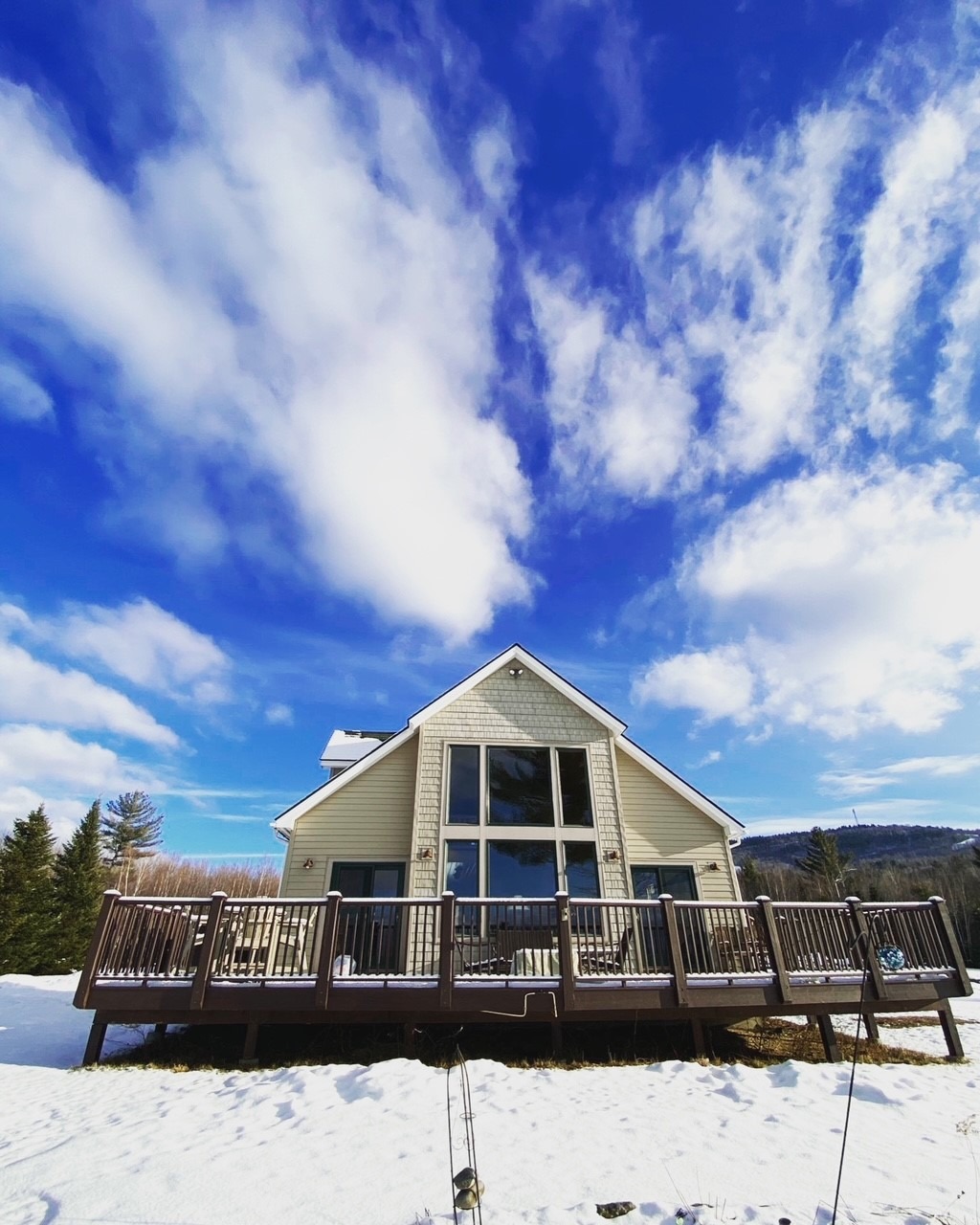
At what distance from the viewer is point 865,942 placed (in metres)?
7.98

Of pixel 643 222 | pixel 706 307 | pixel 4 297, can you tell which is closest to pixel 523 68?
pixel 643 222

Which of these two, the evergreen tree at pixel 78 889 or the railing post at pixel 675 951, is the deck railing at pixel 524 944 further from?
the evergreen tree at pixel 78 889

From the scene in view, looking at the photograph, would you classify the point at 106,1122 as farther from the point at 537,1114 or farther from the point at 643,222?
the point at 643,222

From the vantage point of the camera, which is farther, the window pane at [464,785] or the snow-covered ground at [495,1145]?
the window pane at [464,785]

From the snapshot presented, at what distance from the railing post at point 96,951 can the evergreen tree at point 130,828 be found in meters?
43.5

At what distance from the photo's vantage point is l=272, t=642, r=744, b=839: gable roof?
11508mm

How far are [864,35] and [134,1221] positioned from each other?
13945mm

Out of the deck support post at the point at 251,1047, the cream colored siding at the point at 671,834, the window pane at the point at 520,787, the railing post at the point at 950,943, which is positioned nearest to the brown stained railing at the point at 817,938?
the railing post at the point at 950,943

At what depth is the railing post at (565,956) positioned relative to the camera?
7.06 metres

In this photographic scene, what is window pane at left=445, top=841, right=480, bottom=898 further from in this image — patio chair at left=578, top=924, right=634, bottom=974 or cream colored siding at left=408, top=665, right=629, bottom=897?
patio chair at left=578, top=924, right=634, bottom=974

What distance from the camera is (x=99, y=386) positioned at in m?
10.7

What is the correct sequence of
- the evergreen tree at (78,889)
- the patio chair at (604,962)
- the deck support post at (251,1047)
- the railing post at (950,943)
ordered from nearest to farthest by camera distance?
the deck support post at (251,1047)
the patio chair at (604,962)
the railing post at (950,943)
the evergreen tree at (78,889)

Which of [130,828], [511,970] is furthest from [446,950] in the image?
[130,828]

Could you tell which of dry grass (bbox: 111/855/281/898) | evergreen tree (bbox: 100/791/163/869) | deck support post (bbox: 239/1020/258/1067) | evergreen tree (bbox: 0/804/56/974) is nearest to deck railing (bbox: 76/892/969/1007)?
deck support post (bbox: 239/1020/258/1067)
